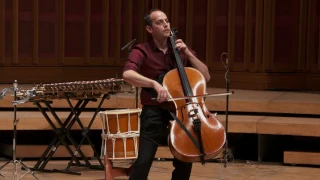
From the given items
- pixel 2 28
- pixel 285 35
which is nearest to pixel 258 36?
pixel 285 35

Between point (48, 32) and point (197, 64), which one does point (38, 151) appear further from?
point (197, 64)

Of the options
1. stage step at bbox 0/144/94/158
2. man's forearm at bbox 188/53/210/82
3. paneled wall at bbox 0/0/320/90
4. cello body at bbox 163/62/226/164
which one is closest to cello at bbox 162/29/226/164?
cello body at bbox 163/62/226/164

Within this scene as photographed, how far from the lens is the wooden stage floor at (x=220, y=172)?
632cm

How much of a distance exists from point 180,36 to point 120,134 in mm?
3206

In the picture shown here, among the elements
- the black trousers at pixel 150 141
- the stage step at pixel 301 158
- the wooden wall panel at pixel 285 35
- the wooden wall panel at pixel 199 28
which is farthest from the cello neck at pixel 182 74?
the wooden wall panel at pixel 199 28

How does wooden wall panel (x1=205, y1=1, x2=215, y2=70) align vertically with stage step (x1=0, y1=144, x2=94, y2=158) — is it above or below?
above

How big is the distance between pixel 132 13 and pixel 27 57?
138 centimetres

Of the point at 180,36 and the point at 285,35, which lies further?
the point at 180,36

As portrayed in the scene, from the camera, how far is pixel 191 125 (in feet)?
14.2

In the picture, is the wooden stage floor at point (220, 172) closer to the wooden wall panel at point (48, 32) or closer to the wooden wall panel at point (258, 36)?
the wooden wall panel at point (258, 36)

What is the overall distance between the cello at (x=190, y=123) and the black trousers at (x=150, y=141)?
191mm

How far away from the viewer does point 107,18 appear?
9.16 meters

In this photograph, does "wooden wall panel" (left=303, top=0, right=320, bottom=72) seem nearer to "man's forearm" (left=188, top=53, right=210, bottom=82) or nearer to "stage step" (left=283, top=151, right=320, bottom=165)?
"stage step" (left=283, top=151, right=320, bottom=165)

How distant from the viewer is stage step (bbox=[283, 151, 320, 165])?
22.3ft
